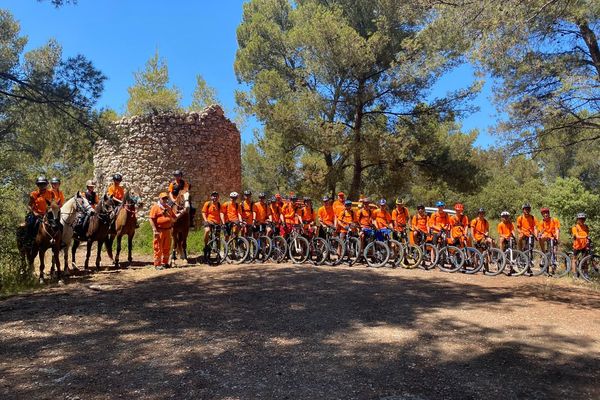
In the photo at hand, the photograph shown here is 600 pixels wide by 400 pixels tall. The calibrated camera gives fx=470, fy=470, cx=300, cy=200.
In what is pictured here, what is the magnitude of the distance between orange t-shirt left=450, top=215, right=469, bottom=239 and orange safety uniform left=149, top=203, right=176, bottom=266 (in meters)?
6.63

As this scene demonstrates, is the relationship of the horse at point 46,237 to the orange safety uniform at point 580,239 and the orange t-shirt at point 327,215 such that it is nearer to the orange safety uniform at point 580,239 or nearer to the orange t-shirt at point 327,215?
the orange t-shirt at point 327,215

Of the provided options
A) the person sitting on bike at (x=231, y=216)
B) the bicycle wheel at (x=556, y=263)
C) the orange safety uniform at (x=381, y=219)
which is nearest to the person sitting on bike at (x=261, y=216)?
the person sitting on bike at (x=231, y=216)

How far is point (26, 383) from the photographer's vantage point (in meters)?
4.00

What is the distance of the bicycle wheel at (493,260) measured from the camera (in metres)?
10.7

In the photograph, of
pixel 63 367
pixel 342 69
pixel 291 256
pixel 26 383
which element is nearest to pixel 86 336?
pixel 63 367

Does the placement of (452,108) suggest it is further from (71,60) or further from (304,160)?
(71,60)

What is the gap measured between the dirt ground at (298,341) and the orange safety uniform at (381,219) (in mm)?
2930

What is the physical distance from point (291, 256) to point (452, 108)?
33.7 ft

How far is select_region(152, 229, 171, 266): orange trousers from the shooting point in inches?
416

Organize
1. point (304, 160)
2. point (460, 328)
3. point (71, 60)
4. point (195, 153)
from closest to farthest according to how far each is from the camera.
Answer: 1. point (460, 328)
2. point (71, 60)
3. point (195, 153)
4. point (304, 160)

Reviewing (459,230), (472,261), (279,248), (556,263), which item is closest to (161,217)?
(279,248)

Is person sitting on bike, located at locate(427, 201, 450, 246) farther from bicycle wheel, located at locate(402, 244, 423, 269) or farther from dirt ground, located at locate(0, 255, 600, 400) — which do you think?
dirt ground, located at locate(0, 255, 600, 400)

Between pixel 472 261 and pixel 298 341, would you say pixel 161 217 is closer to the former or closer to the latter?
pixel 298 341

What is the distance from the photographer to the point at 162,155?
15016mm
